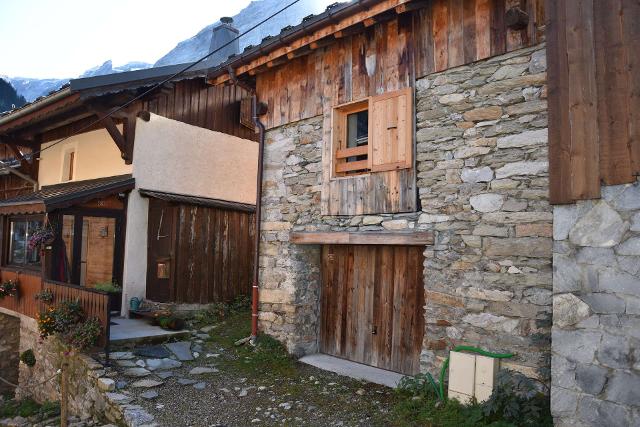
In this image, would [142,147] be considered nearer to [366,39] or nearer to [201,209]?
[201,209]

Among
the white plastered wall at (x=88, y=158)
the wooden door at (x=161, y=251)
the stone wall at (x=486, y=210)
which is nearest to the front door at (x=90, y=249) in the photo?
the wooden door at (x=161, y=251)

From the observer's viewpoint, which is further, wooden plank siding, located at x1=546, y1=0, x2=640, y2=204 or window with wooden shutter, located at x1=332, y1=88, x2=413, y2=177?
window with wooden shutter, located at x1=332, y1=88, x2=413, y2=177

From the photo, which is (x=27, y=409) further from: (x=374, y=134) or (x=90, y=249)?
(x=374, y=134)

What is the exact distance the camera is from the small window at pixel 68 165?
430 inches

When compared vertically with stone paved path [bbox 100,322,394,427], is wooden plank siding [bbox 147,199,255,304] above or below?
above

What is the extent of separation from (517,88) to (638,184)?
1.62m

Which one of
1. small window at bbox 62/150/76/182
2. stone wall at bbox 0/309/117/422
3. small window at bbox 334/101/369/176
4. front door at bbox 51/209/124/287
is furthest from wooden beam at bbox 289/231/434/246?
small window at bbox 62/150/76/182

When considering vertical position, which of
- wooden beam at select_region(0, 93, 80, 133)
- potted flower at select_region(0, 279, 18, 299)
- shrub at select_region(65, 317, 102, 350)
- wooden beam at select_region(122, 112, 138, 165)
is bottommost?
shrub at select_region(65, 317, 102, 350)

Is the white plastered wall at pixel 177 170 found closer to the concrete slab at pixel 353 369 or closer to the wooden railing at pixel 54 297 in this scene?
the wooden railing at pixel 54 297

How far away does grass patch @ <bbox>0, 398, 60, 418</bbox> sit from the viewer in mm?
6652

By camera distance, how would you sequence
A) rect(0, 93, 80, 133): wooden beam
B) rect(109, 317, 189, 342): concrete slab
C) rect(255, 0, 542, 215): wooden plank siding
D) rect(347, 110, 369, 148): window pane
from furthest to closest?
rect(0, 93, 80, 133): wooden beam → rect(109, 317, 189, 342): concrete slab → rect(347, 110, 369, 148): window pane → rect(255, 0, 542, 215): wooden plank siding

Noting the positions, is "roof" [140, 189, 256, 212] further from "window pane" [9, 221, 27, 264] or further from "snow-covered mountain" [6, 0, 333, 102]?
"snow-covered mountain" [6, 0, 333, 102]

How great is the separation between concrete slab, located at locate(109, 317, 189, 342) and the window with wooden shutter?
4097mm

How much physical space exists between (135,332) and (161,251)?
2.25 meters
